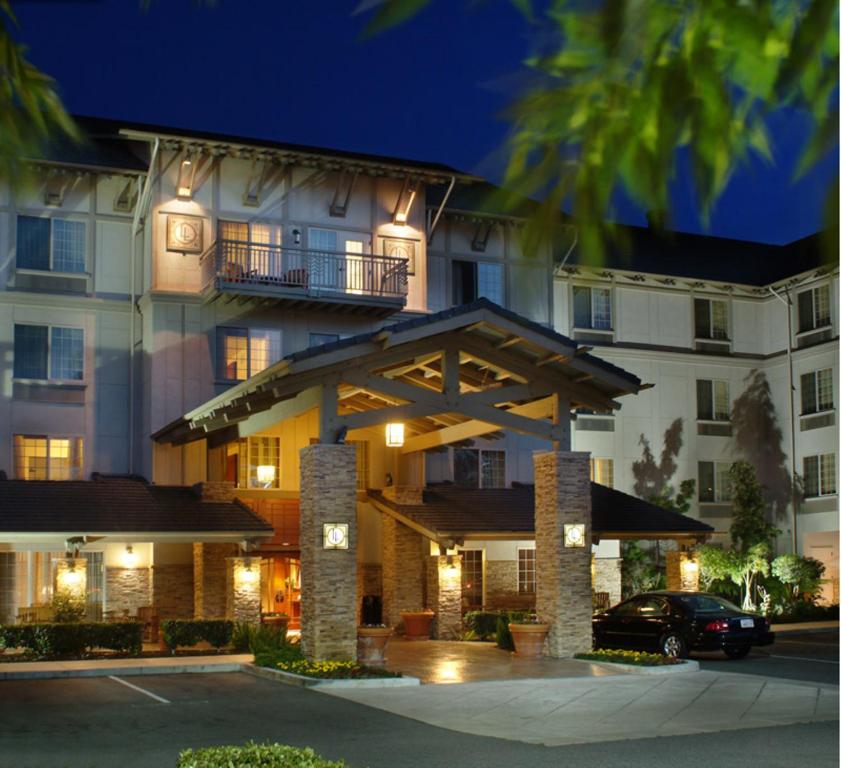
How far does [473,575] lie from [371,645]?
13476 millimetres

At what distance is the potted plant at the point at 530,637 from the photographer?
24438mm

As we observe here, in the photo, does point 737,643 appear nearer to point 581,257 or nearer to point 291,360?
point 291,360

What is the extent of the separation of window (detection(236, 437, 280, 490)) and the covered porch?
7.59 ft

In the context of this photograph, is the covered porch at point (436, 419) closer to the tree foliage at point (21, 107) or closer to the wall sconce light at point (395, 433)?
the wall sconce light at point (395, 433)

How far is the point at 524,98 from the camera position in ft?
11.7

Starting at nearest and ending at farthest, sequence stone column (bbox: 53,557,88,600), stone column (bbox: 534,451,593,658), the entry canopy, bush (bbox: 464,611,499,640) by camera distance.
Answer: the entry canopy < stone column (bbox: 534,451,593,658) < stone column (bbox: 53,557,88,600) < bush (bbox: 464,611,499,640)

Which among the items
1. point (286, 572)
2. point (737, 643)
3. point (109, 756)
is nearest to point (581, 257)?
point (109, 756)

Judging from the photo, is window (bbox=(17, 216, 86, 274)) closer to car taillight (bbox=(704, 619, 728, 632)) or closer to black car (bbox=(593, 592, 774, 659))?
black car (bbox=(593, 592, 774, 659))

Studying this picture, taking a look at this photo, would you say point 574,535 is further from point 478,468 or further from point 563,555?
point 478,468

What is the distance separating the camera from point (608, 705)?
18.6 metres

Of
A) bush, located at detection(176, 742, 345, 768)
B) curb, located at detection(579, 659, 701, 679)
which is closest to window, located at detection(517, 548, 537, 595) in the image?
curb, located at detection(579, 659, 701, 679)

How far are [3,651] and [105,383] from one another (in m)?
9.42

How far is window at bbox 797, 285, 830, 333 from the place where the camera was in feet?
137

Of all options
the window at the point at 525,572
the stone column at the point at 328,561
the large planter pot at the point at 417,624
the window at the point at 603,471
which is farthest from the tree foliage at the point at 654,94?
the window at the point at 603,471
